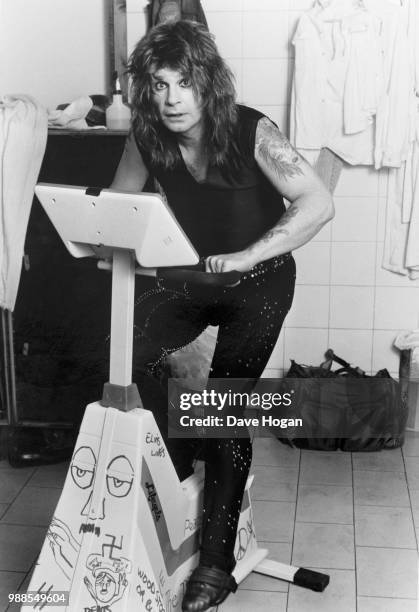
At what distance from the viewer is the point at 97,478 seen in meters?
1.51

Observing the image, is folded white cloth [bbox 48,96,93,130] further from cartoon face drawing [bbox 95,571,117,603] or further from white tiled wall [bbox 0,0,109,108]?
cartoon face drawing [bbox 95,571,117,603]

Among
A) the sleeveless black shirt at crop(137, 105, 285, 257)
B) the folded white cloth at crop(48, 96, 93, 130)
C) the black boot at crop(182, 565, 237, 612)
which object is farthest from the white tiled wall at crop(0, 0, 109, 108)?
the black boot at crop(182, 565, 237, 612)

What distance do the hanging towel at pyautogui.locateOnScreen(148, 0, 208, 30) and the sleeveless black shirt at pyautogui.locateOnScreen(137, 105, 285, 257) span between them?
1.58 ft

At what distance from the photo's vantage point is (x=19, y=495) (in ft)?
7.32

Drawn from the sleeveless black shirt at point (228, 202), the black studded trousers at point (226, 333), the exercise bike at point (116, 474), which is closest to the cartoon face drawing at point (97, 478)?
the exercise bike at point (116, 474)

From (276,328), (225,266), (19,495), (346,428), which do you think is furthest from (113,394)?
(346,428)

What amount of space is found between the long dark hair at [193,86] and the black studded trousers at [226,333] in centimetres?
25

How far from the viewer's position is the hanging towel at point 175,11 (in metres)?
2.09

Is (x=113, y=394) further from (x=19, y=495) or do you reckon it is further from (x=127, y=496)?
(x=19, y=495)

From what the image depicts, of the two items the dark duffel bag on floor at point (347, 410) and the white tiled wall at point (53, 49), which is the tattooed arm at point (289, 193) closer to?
the white tiled wall at point (53, 49)

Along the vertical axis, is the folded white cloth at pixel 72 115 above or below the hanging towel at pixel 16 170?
above

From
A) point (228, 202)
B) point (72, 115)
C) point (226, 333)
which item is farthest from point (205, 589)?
point (72, 115)

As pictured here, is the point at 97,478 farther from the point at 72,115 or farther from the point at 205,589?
the point at 72,115

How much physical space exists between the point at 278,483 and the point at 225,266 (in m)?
1.02
